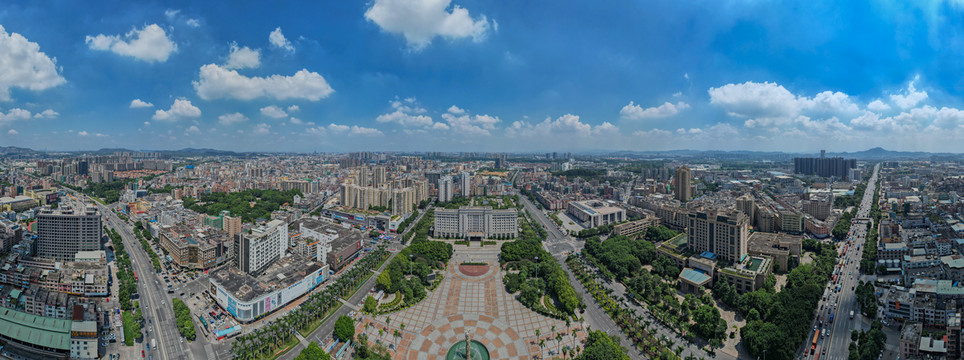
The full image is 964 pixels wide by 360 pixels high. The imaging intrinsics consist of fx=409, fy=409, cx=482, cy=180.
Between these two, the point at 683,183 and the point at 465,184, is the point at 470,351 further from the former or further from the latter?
the point at 683,183

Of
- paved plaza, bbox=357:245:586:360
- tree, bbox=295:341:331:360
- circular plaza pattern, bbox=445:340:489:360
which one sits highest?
tree, bbox=295:341:331:360

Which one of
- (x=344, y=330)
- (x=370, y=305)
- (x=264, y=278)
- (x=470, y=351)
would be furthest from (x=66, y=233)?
(x=470, y=351)

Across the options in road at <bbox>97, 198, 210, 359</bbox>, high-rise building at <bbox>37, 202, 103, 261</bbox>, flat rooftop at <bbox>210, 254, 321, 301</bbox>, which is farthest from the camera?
high-rise building at <bbox>37, 202, 103, 261</bbox>

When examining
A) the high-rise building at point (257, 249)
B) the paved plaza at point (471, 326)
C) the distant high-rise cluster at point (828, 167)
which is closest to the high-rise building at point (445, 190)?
the high-rise building at point (257, 249)

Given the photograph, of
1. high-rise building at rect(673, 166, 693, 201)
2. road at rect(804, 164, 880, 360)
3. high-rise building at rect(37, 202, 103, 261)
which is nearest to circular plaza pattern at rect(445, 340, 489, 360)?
road at rect(804, 164, 880, 360)

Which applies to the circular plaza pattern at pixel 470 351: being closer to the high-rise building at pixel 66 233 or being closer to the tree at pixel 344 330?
the tree at pixel 344 330

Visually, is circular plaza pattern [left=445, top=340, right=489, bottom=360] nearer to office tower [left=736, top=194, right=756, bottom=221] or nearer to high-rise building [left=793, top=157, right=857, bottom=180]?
office tower [left=736, top=194, right=756, bottom=221]

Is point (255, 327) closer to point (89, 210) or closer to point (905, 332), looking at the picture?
point (89, 210)

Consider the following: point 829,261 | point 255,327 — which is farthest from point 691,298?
point 255,327
